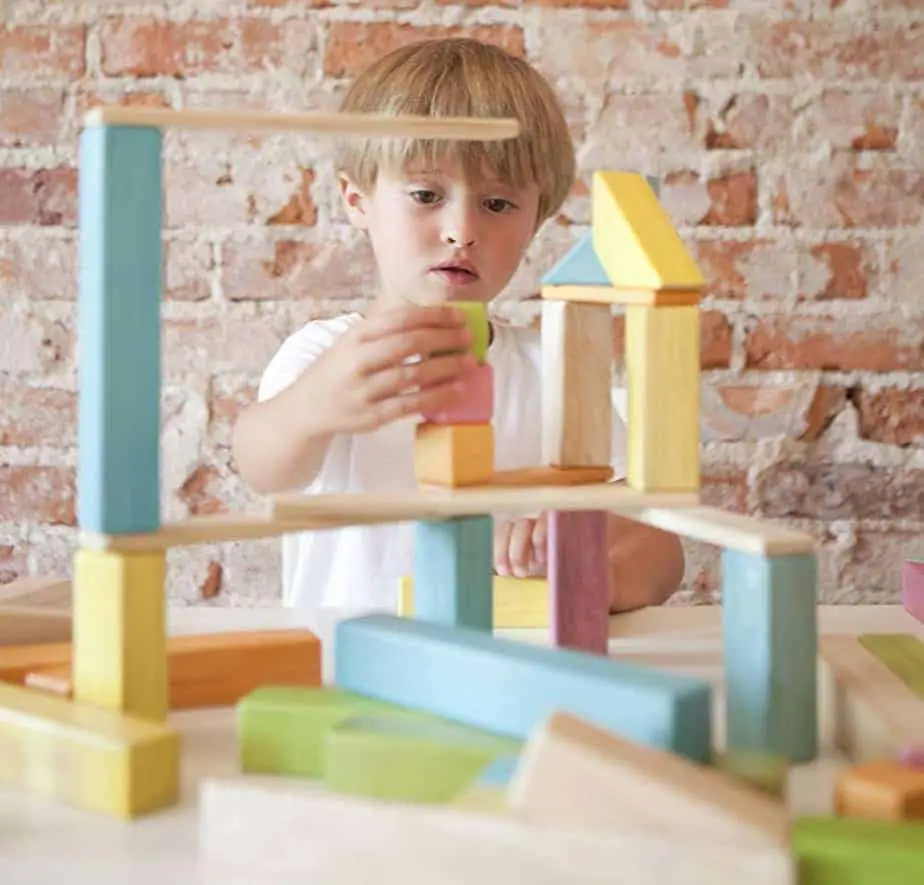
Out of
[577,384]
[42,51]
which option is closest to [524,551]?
[577,384]

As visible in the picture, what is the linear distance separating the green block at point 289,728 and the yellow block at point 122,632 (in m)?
0.05

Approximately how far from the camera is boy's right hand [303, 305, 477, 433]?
2.07ft

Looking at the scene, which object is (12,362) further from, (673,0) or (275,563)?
(673,0)

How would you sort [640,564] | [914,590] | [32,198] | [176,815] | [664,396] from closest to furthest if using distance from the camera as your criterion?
[176,815] < [664,396] < [914,590] < [640,564] < [32,198]

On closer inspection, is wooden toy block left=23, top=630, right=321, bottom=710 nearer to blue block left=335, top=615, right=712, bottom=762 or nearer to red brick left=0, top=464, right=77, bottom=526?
blue block left=335, top=615, right=712, bottom=762

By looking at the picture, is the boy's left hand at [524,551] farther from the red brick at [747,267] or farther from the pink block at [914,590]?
the red brick at [747,267]

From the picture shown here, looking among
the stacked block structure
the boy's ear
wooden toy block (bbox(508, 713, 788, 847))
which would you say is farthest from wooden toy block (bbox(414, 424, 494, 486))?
the boy's ear

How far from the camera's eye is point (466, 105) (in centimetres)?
117

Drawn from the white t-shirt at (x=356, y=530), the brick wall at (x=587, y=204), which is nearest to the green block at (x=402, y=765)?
the white t-shirt at (x=356, y=530)

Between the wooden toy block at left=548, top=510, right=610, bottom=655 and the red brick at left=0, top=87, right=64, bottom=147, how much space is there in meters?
0.93

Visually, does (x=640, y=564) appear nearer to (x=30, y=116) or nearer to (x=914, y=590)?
(x=914, y=590)

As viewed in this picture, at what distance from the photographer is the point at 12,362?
1.43 metres

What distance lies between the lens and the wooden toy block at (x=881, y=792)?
435 mm

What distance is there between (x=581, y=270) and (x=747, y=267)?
0.82m
